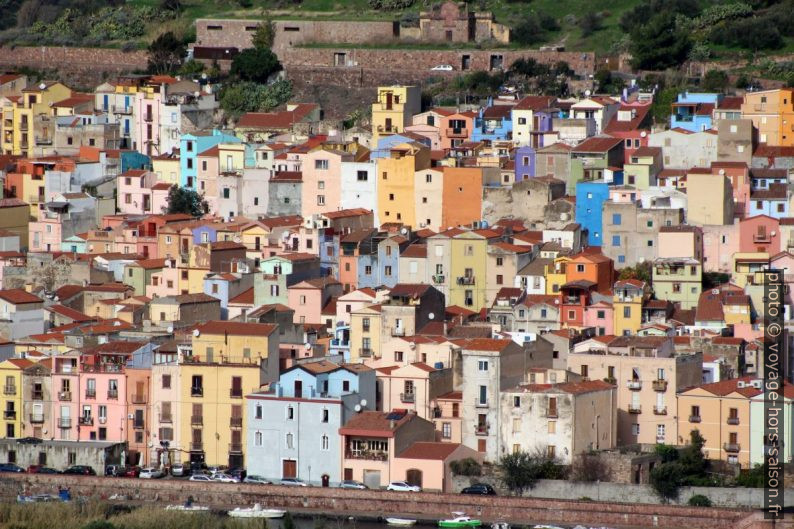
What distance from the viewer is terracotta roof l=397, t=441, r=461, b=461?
44875 millimetres

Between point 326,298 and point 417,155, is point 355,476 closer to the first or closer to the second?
point 326,298

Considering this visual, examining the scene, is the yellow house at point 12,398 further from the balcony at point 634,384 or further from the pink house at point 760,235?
the pink house at point 760,235

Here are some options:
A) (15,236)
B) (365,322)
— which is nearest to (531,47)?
(15,236)

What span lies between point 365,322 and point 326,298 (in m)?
→ 3.19

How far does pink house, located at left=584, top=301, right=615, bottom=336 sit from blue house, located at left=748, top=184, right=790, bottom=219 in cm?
591

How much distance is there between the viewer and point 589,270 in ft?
171

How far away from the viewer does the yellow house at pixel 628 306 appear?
50.7 m

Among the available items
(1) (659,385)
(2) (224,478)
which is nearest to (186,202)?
(2) (224,478)

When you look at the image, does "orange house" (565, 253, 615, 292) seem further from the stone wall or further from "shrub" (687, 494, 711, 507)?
"shrub" (687, 494, 711, 507)

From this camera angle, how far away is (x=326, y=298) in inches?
2094

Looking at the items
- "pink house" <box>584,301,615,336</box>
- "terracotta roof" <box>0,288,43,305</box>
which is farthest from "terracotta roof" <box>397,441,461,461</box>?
"terracotta roof" <box>0,288,43,305</box>

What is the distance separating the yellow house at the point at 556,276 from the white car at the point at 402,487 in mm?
8993

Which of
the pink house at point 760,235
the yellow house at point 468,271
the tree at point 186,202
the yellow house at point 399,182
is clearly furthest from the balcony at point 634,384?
the tree at point 186,202

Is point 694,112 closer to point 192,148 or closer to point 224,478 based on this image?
point 192,148
